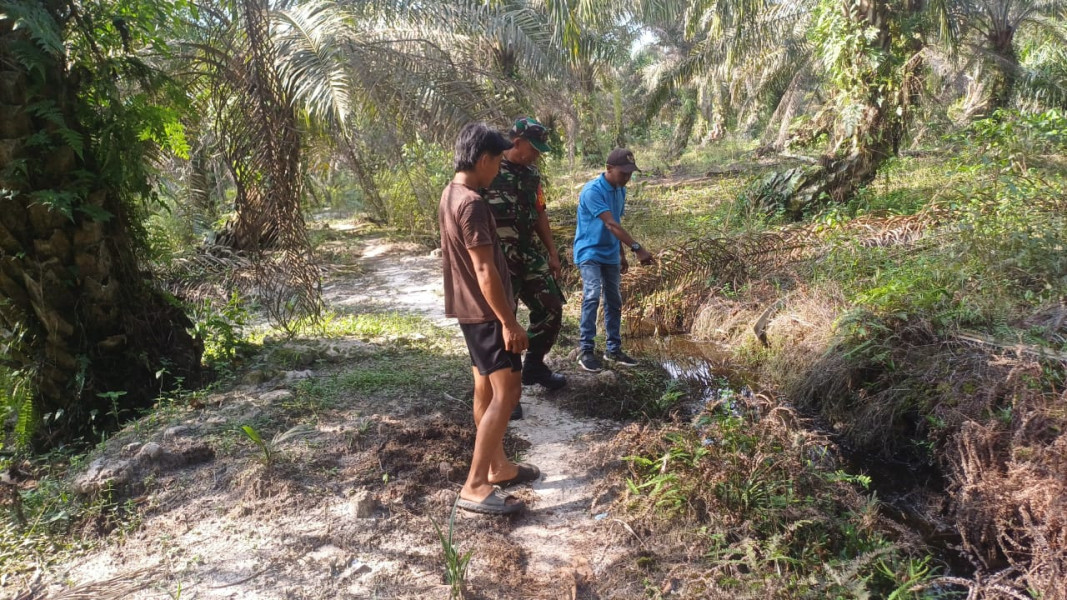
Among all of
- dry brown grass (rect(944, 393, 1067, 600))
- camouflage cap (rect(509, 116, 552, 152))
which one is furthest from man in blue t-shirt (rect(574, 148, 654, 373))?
dry brown grass (rect(944, 393, 1067, 600))

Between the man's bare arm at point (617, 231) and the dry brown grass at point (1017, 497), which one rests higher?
the man's bare arm at point (617, 231)

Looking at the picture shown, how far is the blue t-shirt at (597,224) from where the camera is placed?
188 inches

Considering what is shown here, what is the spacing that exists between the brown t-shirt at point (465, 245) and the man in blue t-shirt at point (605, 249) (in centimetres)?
181

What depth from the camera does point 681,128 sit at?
21.6m

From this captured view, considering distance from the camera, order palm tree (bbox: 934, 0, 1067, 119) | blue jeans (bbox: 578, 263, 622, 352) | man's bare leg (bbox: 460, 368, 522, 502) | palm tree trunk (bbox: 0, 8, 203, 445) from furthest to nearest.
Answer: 1. palm tree (bbox: 934, 0, 1067, 119)
2. blue jeans (bbox: 578, 263, 622, 352)
3. palm tree trunk (bbox: 0, 8, 203, 445)
4. man's bare leg (bbox: 460, 368, 522, 502)

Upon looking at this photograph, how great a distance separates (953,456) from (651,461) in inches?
62.7

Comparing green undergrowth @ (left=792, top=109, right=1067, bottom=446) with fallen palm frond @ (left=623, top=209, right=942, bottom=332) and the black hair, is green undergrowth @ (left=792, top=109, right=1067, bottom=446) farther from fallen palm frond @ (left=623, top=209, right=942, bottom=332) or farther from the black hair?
the black hair

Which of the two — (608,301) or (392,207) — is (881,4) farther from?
(392,207)

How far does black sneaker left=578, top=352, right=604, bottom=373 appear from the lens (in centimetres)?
497

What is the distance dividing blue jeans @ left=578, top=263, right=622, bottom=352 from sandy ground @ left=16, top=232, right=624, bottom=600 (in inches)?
42.7

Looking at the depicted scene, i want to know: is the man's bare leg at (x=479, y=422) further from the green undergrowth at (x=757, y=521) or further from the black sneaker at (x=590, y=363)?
the black sneaker at (x=590, y=363)

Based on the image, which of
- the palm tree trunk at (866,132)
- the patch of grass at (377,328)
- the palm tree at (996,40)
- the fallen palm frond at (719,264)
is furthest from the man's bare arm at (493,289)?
the palm tree at (996,40)

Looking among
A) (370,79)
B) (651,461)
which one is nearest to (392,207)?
(370,79)

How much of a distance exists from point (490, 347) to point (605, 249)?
2094mm
